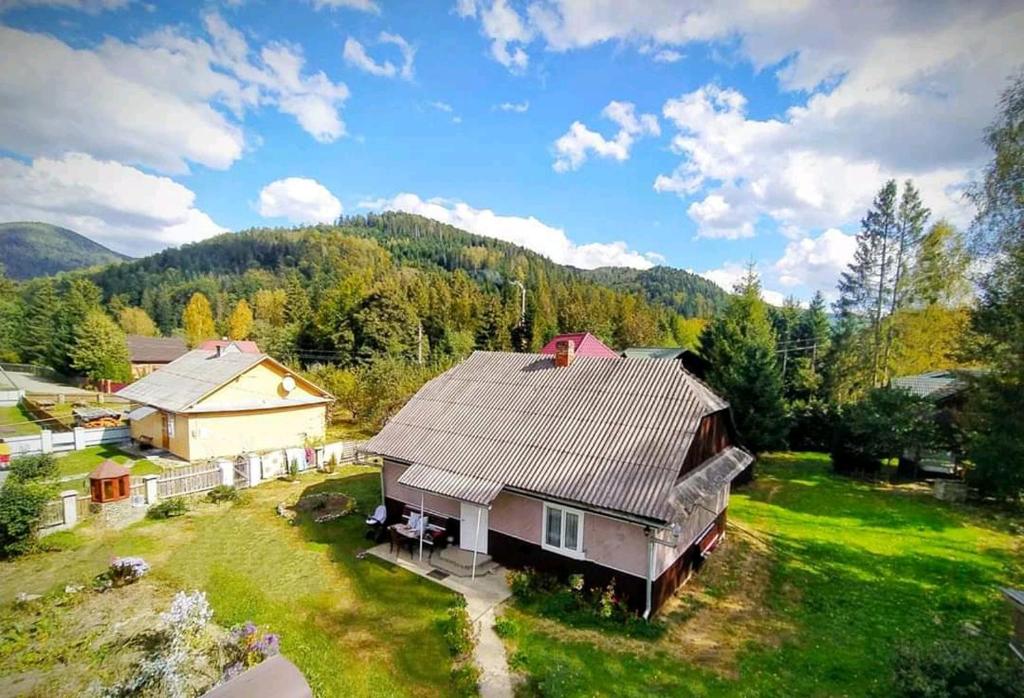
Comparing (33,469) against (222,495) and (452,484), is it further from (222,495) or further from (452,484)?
(452,484)

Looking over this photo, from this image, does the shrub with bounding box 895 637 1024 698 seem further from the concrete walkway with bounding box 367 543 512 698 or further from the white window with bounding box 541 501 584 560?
the concrete walkway with bounding box 367 543 512 698

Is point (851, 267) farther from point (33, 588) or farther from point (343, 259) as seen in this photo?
point (343, 259)

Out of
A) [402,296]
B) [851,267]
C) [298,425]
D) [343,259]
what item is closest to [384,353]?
[402,296]

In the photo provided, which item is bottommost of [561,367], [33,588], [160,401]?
[33,588]

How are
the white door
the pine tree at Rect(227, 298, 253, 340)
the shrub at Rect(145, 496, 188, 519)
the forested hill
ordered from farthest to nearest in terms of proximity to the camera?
the pine tree at Rect(227, 298, 253, 340)
the forested hill
the shrub at Rect(145, 496, 188, 519)
the white door

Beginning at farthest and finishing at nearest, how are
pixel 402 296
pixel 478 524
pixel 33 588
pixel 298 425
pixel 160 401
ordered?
1. pixel 402 296
2. pixel 298 425
3. pixel 160 401
4. pixel 478 524
5. pixel 33 588

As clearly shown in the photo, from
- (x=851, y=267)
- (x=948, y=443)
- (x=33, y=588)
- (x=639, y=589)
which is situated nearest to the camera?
(x=639, y=589)

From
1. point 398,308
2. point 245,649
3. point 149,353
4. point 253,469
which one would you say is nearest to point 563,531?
point 245,649

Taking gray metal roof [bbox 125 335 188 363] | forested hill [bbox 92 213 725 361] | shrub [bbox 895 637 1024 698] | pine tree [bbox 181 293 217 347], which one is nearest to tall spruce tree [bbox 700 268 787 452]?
shrub [bbox 895 637 1024 698]
